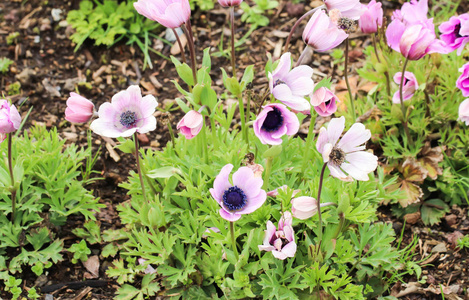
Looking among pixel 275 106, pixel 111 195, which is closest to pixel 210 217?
pixel 275 106

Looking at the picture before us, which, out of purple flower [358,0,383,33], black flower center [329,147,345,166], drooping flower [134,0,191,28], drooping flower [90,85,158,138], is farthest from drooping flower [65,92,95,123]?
purple flower [358,0,383,33]

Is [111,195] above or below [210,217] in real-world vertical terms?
below

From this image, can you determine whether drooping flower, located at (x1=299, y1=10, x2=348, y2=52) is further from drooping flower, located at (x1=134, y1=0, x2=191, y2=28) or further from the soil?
the soil

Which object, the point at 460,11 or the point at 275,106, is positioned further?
the point at 460,11

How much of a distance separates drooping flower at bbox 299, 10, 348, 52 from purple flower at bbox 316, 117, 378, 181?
38 cm

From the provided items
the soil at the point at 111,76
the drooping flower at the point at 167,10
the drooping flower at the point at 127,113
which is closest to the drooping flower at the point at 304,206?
the drooping flower at the point at 127,113

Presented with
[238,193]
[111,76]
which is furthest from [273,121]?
[111,76]

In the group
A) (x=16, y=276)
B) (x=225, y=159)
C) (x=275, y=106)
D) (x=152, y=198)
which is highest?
(x=275, y=106)

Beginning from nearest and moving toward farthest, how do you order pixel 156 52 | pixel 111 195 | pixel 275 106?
pixel 275 106
pixel 111 195
pixel 156 52

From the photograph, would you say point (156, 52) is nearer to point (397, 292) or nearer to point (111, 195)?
point (111, 195)

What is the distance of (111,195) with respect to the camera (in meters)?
3.02

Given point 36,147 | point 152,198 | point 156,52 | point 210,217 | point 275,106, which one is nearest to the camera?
point 275,106

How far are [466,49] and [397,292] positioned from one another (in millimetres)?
1658

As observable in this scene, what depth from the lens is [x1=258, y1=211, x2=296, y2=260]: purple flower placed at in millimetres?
1913
